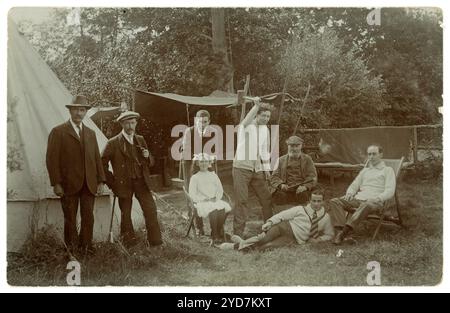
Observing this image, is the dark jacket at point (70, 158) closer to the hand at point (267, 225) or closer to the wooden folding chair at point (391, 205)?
the hand at point (267, 225)

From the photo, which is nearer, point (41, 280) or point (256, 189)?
point (41, 280)

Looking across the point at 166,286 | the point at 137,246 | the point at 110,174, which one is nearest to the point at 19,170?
the point at 110,174

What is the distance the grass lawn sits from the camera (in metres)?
4.68

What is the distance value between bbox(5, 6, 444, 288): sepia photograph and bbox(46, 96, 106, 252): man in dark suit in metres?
0.02

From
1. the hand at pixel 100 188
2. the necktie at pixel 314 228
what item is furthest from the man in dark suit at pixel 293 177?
the hand at pixel 100 188

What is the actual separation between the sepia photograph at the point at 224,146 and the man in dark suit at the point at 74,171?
0.02m

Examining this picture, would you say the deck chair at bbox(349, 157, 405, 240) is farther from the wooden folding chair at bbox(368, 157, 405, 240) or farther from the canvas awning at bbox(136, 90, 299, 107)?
the canvas awning at bbox(136, 90, 299, 107)

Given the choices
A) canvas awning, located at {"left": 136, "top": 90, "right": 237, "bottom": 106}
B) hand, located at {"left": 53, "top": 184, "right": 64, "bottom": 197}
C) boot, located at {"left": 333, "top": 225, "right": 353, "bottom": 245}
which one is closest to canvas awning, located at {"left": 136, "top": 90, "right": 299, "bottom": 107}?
canvas awning, located at {"left": 136, "top": 90, "right": 237, "bottom": 106}

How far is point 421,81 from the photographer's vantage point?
17.1 ft

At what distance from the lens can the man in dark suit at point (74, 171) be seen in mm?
4793

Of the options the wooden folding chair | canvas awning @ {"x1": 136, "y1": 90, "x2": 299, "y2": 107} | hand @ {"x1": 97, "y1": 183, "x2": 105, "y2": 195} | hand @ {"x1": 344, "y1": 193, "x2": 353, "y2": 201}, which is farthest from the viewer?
canvas awning @ {"x1": 136, "y1": 90, "x2": 299, "y2": 107}
